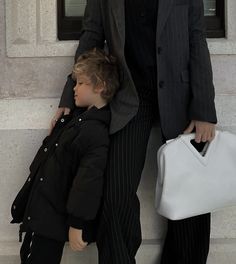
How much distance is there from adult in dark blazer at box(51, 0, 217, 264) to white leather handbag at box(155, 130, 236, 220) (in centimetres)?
9

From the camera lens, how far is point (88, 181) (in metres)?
2.46

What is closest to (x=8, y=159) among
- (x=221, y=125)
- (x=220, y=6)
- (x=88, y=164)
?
(x=88, y=164)

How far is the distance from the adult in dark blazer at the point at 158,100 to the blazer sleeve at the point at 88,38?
0.04 feet

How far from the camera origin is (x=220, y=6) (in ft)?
10.2

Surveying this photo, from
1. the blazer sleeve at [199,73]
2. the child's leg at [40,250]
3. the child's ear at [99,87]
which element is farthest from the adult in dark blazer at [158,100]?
the child's leg at [40,250]

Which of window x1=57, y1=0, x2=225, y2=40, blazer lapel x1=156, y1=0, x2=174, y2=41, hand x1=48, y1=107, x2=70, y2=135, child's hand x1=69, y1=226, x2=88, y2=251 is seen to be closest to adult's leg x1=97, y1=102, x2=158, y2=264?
child's hand x1=69, y1=226, x2=88, y2=251

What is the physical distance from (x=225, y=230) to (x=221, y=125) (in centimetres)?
66

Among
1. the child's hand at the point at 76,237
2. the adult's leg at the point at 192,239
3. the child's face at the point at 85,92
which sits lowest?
the adult's leg at the point at 192,239

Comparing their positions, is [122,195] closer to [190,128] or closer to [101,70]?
[190,128]

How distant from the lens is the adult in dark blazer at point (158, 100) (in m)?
2.57

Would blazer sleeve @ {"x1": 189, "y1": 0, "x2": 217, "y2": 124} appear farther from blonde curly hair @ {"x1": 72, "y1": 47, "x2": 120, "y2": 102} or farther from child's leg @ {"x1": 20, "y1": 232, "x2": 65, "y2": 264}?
child's leg @ {"x1": 20, "y1": 232, "x2": 65, "y2": 264}

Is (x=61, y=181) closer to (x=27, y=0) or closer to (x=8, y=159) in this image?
(x=8, y=159)

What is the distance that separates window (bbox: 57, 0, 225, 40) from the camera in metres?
3.08

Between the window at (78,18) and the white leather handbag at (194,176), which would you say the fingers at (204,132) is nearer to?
the white leather handbag at (194,176)
